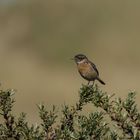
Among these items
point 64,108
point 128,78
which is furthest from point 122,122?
point 128,78

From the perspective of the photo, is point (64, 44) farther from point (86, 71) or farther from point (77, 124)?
point (77, 124)

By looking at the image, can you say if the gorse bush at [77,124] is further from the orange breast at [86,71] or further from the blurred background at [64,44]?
the blurred background at [64,44]

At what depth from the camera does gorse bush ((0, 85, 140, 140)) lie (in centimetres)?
560

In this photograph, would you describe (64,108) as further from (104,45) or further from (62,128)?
(104,45)

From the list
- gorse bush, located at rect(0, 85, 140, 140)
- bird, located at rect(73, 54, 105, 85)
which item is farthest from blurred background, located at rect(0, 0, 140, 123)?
gorse bush, located at rect(0, 85, 140, 140)

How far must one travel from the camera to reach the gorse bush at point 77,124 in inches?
221

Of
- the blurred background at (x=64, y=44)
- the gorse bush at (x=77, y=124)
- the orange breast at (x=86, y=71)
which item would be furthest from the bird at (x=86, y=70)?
the blurred background at (x=64, y=44)

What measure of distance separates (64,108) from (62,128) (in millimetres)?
317

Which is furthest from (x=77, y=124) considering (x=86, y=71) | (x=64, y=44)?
(x=64, y=44)

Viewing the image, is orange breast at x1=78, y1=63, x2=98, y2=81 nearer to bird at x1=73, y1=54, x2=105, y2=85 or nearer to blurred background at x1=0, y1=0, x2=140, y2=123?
bird at x1=73, y1=54, x2=105, y2=85

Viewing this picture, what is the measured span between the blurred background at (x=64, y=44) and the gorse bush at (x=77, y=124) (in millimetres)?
43912

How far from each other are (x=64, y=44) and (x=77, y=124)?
5910 cm

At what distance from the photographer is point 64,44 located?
64.8 metres

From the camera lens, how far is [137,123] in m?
5.79
